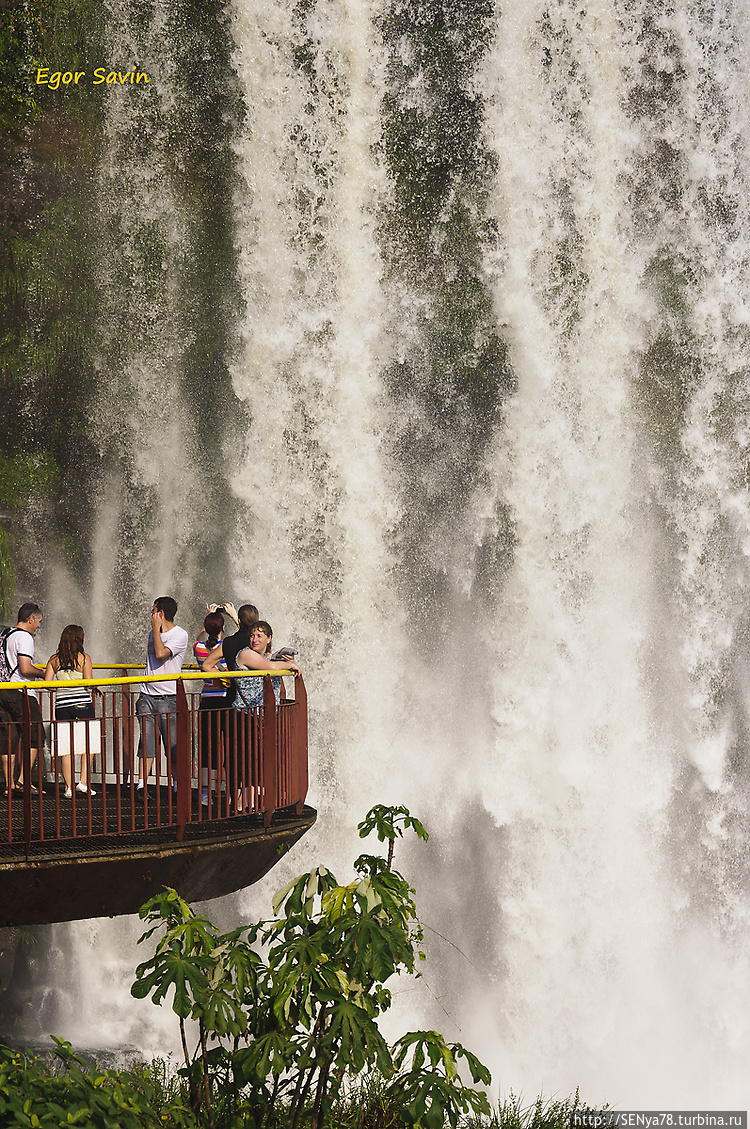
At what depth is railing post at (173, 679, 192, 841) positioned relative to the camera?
21.8 ft

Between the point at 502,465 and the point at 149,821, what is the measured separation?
1187 cm

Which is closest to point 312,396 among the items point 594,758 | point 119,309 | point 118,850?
point 119,309

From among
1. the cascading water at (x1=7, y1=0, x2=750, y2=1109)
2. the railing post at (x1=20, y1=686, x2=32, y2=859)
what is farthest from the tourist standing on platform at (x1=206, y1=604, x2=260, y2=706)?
the cascading water at (x1=7, y1=0, x2=750, y2=1109)

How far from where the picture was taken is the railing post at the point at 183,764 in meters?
6.66

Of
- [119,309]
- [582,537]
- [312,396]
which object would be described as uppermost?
[119,309]

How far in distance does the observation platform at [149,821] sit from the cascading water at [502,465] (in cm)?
878

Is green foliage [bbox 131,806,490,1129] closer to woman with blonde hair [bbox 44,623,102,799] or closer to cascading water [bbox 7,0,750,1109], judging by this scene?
woman with blonde hair [bbox 44,623,102,799]

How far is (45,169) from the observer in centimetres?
1661

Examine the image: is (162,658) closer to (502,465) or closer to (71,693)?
(71,693)

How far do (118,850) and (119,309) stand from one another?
12637mm

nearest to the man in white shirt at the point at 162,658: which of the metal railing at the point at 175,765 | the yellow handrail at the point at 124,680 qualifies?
the metal railing at the point at 175,765

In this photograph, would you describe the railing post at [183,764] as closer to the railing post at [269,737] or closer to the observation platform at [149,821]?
the observation platform at [149,821]

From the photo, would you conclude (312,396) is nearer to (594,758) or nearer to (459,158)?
(459,158)

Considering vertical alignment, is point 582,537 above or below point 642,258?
below
